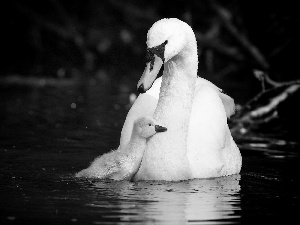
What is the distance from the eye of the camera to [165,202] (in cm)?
755

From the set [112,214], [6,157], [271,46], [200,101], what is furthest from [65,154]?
[271,46]

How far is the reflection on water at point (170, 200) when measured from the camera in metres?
7.00

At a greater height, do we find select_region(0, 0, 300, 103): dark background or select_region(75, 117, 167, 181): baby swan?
select_region(0, 0, 300, 103): dark background

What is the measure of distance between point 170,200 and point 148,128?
0.97 metres

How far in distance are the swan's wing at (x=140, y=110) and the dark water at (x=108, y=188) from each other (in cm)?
57

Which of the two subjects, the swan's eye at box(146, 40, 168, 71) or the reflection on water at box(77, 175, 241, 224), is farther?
the swan's eye at box(146, 40, 168, 71)

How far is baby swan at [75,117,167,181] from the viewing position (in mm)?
8469

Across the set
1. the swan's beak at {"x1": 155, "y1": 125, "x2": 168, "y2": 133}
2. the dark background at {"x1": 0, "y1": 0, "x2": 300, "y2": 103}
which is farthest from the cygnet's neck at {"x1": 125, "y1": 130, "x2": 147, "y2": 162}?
the dark background at {"x1": 0, "y1": 0, "x2": 300, "y2": 103}

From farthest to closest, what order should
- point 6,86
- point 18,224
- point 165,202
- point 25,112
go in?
point 6,86 → point 25,112 → point 165,202 → point 18,224

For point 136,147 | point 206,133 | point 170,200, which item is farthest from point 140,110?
point 170,200

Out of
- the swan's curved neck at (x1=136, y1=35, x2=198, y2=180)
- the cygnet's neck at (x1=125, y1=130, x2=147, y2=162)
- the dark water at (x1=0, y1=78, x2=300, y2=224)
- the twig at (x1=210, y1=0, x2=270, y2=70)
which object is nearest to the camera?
the dark water at (x1=0, y1=78, x2=300, y2=224)

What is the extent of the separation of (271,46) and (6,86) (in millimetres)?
5269

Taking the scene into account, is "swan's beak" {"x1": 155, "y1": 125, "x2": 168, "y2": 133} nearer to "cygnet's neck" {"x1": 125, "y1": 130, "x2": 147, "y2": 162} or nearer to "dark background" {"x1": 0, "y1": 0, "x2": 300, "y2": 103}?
"cygnet's neck" {"x1": 125, "y1": 130, "x2": 147, "y2": 162}

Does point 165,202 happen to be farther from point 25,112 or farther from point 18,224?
point 25,112
